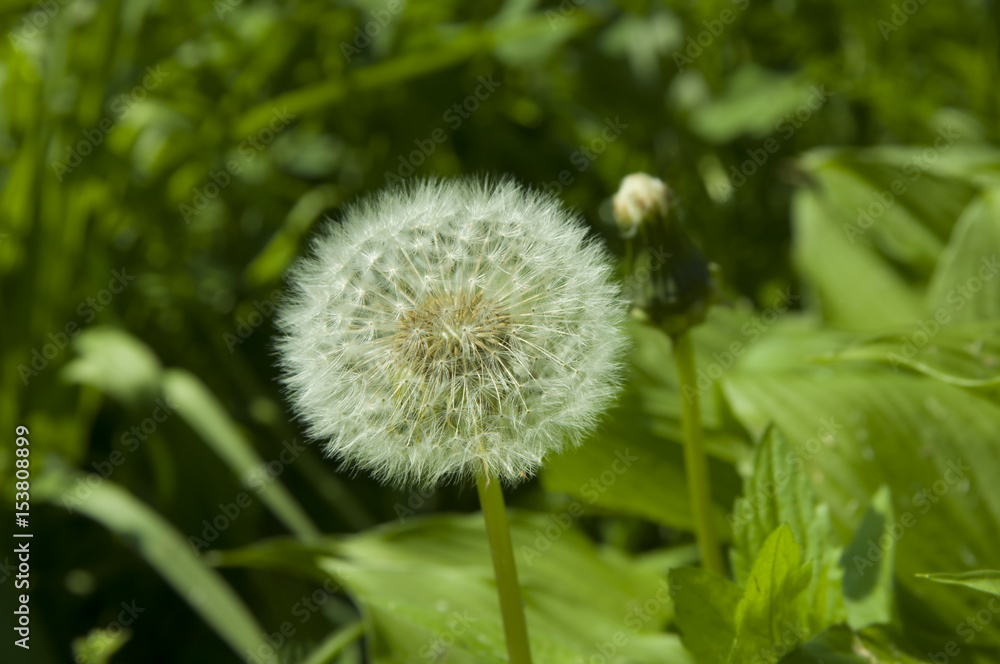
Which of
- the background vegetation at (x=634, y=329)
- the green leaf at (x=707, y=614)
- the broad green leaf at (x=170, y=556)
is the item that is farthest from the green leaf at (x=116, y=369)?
the green leaf at (x=707, y=614)

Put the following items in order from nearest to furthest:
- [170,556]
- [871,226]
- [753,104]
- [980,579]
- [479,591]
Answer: [980,579]
[479,591]
[170,556]
[871,226]
[753,104]

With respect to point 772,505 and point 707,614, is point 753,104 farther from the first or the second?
point 707,614

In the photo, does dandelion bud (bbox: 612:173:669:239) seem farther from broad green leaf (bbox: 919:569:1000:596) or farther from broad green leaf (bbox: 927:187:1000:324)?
broad green leaf (bbox: 927:187:1000:324)

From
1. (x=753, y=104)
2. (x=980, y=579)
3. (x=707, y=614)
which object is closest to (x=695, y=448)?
(x=707, y=614)

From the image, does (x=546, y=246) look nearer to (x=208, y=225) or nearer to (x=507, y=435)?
(x=507, y=435)

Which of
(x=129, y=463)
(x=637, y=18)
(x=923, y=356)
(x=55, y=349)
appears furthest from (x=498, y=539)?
(x=637, y=18)

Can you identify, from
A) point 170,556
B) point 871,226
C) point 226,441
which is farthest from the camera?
point 871,226
